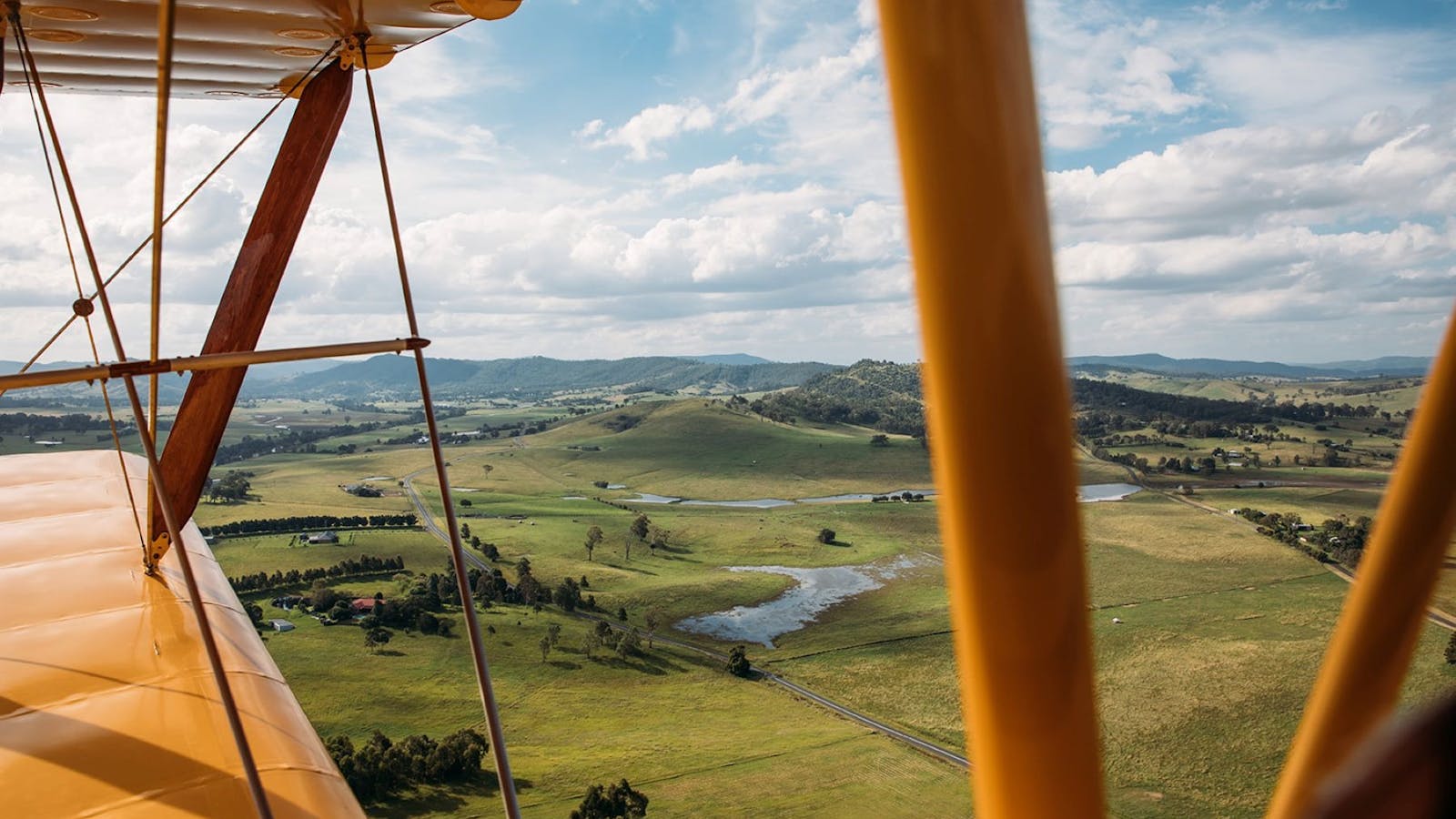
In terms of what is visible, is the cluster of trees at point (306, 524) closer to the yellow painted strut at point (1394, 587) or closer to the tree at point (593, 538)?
the tree at point (593, 538)

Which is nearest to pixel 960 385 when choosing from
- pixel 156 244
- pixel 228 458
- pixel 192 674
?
pixel 156 244

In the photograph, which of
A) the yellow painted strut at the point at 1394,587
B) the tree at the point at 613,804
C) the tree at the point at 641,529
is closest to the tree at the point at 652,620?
the tree at the point at 641,529

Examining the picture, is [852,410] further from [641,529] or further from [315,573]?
[315,573]

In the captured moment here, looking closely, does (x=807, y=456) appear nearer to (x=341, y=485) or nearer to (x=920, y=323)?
(x=341, y=485)

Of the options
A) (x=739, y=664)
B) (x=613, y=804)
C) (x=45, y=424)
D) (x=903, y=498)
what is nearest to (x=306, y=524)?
(x=739, y=664)

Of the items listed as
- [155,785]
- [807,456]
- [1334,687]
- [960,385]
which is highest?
[960,385]

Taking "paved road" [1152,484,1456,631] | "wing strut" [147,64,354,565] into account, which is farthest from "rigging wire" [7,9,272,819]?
"paved road" [1152,484,1456,631]
